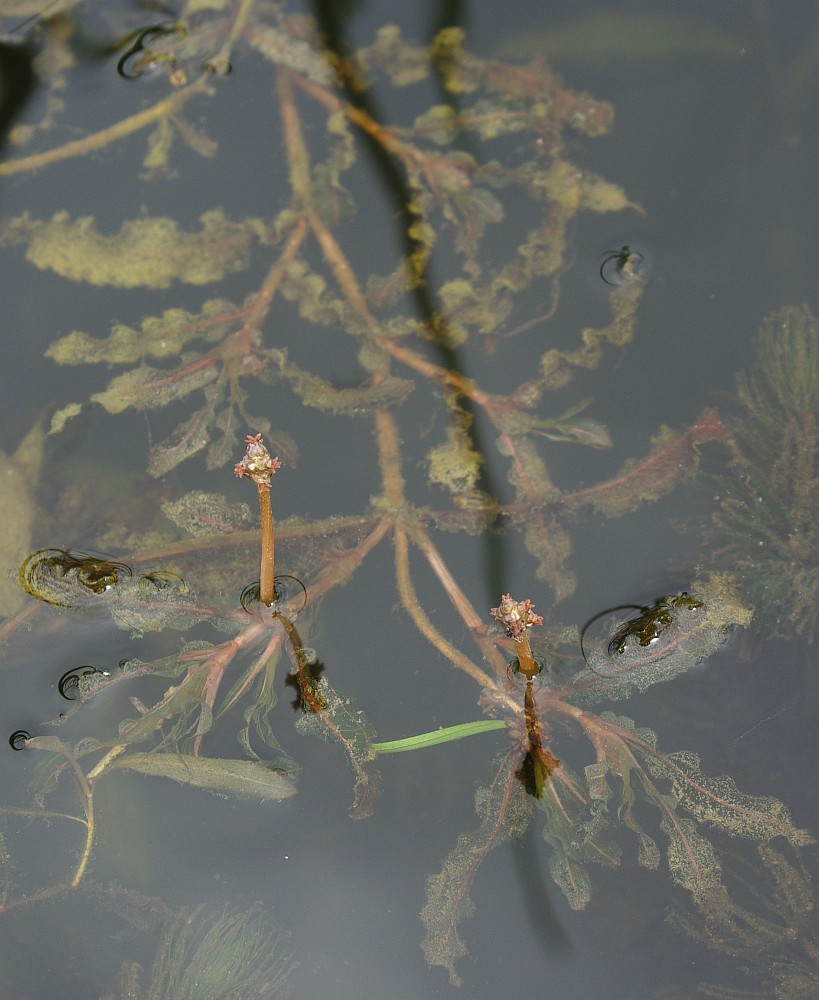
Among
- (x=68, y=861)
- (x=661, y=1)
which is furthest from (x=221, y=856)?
(x=661, y=1)

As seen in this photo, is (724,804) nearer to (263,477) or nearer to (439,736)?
(439,736)

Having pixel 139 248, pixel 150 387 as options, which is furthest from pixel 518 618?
pixel 139 248

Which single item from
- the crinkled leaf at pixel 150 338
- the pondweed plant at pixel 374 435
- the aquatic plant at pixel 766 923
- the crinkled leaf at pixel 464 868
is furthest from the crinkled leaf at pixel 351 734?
the crinkled leaf at pixel 150 338

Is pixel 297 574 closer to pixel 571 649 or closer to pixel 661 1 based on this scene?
pixel 571 649

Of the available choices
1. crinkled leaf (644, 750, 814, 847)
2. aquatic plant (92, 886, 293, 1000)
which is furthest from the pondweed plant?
aquatic plant (92, 886, 293, 1000)

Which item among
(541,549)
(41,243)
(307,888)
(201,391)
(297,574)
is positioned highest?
(41,243)

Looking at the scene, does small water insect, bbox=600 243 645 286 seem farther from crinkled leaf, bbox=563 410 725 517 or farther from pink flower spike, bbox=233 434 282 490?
pink flower spike, bbox=233 434 282 490
